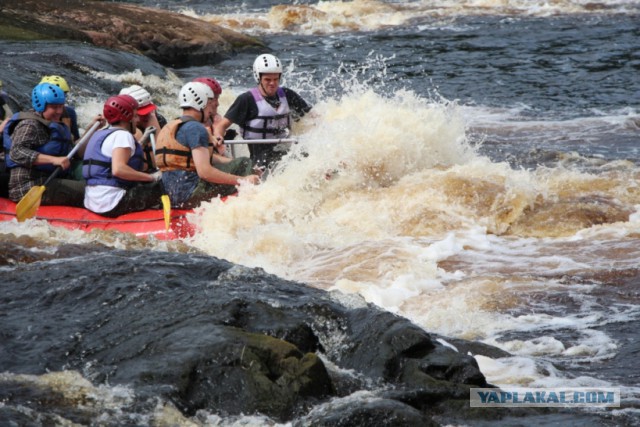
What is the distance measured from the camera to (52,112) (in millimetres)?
9172

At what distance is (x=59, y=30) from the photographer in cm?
1794

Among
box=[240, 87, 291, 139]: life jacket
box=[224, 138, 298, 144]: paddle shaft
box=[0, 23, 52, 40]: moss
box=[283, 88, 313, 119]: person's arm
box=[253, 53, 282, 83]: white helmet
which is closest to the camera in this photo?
box=[224, 138, 298, 144]: paddle shaft

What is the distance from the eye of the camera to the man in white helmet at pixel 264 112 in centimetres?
1024

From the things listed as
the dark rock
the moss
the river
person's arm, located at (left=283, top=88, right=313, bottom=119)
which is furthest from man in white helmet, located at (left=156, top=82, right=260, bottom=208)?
the moss

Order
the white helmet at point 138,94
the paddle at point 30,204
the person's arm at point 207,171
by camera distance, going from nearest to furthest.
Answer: the paddle at point 30,204, the person's arm at point 207,171, the white helmet at point 138,94

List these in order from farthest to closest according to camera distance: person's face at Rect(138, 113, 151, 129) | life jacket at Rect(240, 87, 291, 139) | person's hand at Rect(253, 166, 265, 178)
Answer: life jacket at Rect(240, 87, 291, 139) → person's hand at Rect(253, 166, 265, 178) → person's face at Rect(138, 113, 151, 129)

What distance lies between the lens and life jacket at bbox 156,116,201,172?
29.3 ft

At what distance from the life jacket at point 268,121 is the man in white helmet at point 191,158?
3.58 ft

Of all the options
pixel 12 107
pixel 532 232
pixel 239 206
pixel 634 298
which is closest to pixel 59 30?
pixel 12 107

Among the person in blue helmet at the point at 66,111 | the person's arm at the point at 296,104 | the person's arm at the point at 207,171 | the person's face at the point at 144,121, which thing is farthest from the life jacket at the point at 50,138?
the person's arm at the point at 296,104

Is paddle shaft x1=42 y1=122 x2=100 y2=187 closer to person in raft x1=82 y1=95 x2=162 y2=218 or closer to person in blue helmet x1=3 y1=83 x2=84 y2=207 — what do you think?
person in blue helmet x1=3 y1=83 x2=84 y2=207

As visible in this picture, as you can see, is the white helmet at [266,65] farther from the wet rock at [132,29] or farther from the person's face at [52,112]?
the wet rock at [132,29]

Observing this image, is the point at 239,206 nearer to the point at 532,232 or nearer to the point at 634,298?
the point at 532,232

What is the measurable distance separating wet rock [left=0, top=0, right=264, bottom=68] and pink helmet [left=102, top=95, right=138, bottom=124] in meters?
9.50
